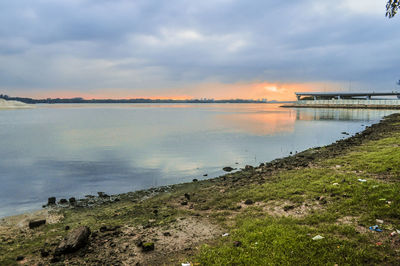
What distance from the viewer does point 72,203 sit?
13922 millimetres

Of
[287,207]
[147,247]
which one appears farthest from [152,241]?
[287,207]

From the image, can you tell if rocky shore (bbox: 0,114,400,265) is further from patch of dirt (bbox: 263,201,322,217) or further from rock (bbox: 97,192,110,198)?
rock (bbox: 97,192,110,198)

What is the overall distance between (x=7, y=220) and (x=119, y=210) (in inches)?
215

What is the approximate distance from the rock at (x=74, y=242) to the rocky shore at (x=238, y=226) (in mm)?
31

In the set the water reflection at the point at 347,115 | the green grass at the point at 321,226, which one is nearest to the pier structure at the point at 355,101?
the water reflection at the point at 347,115

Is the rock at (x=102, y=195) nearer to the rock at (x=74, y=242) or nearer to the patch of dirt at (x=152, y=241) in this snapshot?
the patch of dirt at (x=152, y=241)

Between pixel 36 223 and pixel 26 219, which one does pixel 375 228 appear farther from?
pixel 26 219

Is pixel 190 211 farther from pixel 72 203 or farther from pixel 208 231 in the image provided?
pixel 72 203

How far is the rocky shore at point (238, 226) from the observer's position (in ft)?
21.1

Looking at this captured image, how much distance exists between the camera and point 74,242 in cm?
759

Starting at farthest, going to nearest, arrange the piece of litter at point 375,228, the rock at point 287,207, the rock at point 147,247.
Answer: the rock at point 287,207
the rock at point 147,247
the piece of litter at point 375,228

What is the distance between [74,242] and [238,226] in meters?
5.27

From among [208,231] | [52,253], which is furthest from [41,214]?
[208,231]

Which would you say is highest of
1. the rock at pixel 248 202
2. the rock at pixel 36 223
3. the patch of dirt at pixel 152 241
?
the rock at pixel 248 202
